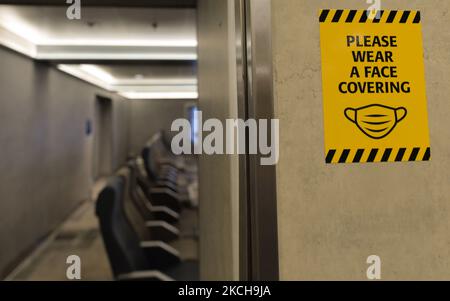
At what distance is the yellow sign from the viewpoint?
0.60 meters

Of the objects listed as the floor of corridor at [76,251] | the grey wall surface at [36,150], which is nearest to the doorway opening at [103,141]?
the grey wall surface at [36,150]

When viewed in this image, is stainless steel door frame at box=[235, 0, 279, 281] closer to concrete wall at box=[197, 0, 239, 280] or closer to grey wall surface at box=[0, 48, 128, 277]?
concrete wall at box=[197, 0, 239, 280]

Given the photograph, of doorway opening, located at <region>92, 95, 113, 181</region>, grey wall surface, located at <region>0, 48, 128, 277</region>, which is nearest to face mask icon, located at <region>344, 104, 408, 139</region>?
grey wall surface, located at <region>0, 48, 128, 277</region>

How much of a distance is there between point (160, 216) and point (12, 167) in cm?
137

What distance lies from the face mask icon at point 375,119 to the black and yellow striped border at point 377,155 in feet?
0.12

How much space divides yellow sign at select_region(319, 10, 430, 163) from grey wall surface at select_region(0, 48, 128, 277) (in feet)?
8.95

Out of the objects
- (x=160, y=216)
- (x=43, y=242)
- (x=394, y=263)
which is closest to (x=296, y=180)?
(x=394, y=263)

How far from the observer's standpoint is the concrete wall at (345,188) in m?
0.59

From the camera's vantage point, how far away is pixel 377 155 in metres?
0.61

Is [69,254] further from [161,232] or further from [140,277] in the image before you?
[140,277]

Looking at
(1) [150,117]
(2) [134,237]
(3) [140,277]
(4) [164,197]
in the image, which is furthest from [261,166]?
(1) [150,117]

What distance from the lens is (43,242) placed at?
312 cm

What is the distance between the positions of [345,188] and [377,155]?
3.9 inches
